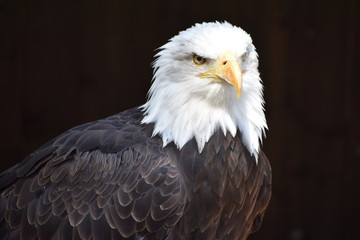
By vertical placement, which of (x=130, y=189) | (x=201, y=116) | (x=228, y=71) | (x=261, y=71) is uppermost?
(x=228, y=71)

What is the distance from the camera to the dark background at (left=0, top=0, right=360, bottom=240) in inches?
243

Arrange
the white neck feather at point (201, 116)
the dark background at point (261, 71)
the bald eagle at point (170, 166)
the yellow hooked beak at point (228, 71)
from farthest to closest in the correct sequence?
the dark background at point (261, 71) → the white neck feather at point (201, 116) → the bald eagle at point (170, 166) → the yellow hooked beak at point (228, 71)

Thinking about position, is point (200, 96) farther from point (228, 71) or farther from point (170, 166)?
point (170, 166)

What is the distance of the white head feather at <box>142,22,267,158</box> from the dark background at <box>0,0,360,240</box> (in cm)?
241

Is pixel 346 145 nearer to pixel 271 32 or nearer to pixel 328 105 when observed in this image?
pixel 328 105

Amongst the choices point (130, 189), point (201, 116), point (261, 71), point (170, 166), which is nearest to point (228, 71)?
point (201, 116)

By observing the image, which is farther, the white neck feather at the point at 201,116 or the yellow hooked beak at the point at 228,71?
the white neck feather at the point at 201,116

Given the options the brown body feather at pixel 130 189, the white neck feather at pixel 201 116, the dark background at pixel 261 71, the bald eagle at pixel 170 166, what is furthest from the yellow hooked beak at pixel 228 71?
the dark background at pixel 261 71

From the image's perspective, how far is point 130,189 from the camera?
11.9 ft

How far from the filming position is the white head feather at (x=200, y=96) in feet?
12.0

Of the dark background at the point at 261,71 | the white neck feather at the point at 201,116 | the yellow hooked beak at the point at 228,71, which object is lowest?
the dark background at the point at 261,71

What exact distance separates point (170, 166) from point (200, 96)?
15.1 inches

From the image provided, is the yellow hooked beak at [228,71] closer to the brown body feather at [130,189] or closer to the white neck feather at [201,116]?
the white neck feather at [201,116]

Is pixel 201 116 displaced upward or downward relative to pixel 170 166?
upward
